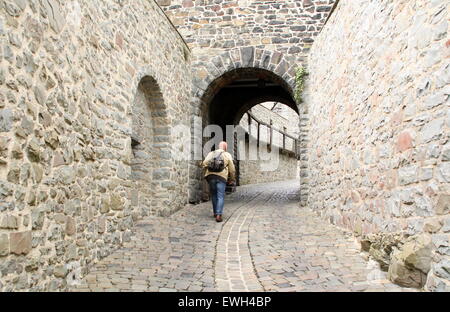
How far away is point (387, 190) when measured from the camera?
11.1 ft

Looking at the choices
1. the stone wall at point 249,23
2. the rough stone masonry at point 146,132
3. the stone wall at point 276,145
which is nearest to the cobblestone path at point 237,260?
the rough stone masonry at point 146,132

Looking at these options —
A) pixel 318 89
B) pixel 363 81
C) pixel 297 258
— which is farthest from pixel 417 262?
pixel 318 89

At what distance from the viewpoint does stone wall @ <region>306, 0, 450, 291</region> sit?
252 cm

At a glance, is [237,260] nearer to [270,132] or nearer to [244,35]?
[244,35]

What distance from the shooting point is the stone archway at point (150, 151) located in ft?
19.3

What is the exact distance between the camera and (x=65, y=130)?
3004 mm

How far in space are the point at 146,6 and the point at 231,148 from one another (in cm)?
766

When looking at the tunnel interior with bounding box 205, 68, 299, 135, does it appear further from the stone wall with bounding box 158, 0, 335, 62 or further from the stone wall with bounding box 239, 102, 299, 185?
the stone wall with bounding box 239, 102, 299, 185

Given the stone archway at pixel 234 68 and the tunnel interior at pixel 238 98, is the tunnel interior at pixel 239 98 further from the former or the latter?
the stone archway at pixel 234 68

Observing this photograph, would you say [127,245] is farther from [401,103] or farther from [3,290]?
[401,103]

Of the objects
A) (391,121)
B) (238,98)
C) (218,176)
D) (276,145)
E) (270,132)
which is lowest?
(218,176)

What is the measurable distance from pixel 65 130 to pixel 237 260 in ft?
6.84

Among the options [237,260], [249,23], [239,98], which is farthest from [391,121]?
[239,98]

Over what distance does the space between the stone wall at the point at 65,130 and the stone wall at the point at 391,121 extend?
9.09 feet
